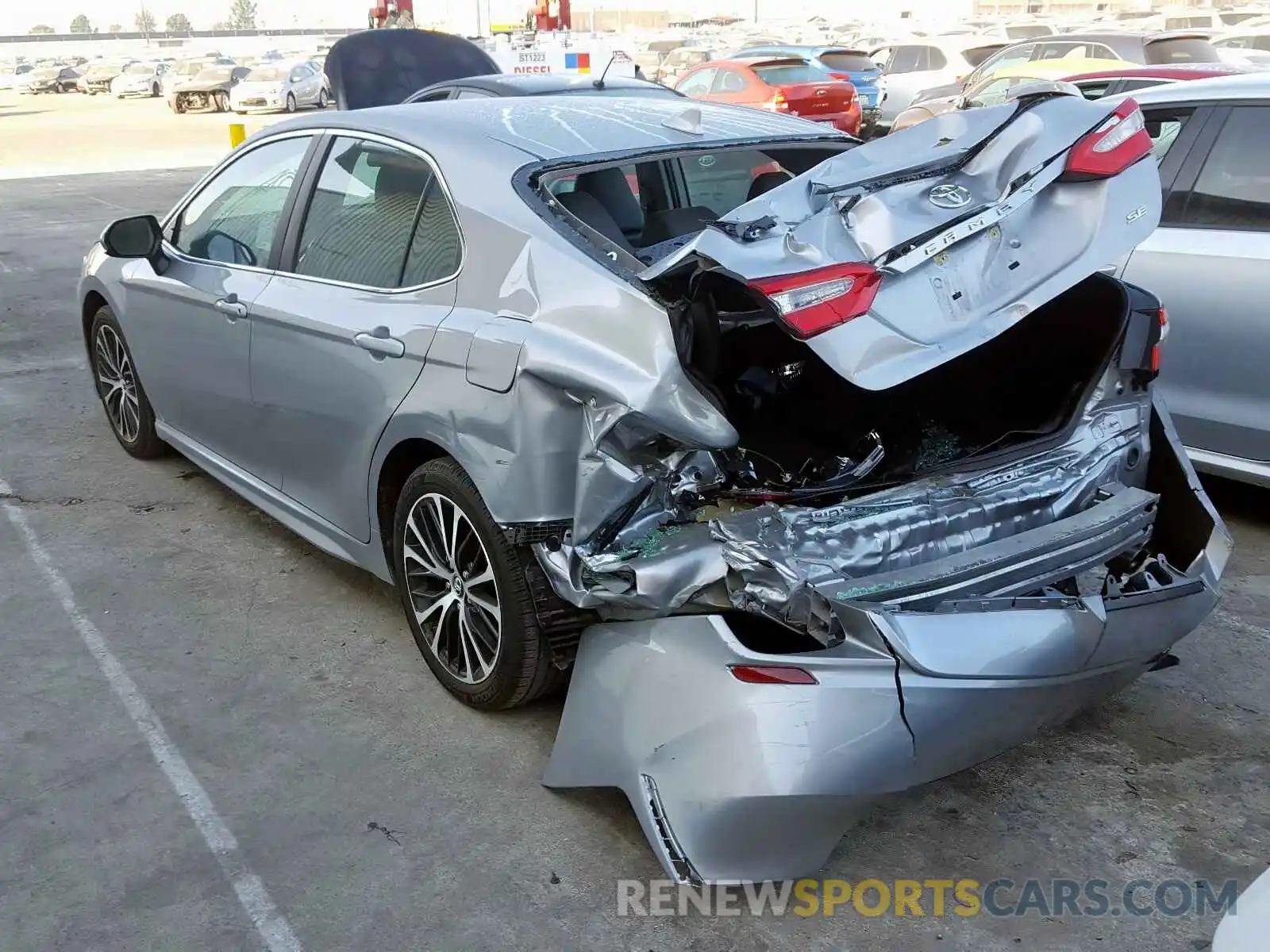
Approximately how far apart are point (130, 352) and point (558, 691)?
9.10 ft

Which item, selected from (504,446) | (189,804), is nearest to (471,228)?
(504,446)

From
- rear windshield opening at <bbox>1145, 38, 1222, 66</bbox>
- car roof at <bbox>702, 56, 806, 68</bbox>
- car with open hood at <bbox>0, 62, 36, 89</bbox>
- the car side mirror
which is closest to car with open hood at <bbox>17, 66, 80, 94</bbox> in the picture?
car with open hood at <bbox>0, 62, 36, 89</bbox>

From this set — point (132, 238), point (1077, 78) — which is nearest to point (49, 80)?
point (1077, 78)

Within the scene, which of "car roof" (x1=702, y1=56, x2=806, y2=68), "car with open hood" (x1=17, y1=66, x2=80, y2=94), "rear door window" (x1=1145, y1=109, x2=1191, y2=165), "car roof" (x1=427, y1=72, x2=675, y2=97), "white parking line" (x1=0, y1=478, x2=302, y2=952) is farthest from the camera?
"car with open hood" (x1=17, y1=66, x2=80, y2=94)

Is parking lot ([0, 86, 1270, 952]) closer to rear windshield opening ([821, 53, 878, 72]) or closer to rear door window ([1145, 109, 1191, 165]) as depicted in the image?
rear door window ([1145, 109, 1191, 165])

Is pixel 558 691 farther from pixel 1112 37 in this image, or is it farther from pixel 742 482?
pixel 1112 37

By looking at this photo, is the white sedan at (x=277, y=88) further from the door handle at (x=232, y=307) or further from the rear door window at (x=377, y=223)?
the rear door window at (x=377, y=223)

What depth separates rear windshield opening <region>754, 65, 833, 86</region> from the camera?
16.9 m

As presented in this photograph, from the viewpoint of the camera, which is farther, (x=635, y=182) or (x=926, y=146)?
(x=635, y=182)

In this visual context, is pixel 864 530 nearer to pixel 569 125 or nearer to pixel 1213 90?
pixel 569 125

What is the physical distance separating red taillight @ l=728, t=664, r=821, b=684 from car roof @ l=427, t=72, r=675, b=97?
11.3 feet

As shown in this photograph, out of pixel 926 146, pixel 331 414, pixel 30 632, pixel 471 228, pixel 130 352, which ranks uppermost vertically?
pixel 926 146

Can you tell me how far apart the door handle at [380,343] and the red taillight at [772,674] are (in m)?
1.46

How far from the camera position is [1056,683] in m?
2.70
